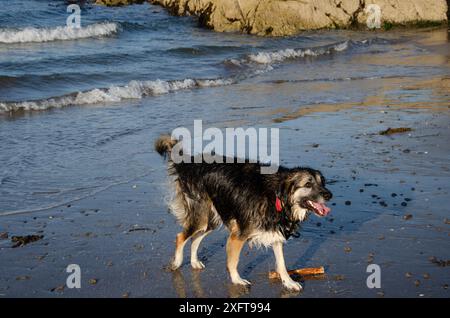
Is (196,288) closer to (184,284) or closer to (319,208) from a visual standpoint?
(184,284)

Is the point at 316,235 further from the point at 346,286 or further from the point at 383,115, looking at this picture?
the point at 383,115

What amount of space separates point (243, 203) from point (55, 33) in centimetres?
2455

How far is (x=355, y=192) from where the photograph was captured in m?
9.17

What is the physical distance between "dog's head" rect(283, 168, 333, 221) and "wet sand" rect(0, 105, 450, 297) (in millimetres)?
771

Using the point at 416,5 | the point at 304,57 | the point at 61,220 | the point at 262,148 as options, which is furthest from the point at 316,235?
the point at 416,5

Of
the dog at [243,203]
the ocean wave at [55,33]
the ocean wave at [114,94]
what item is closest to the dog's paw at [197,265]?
the dog at [243,203]

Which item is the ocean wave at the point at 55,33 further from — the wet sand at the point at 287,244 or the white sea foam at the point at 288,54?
the wet sand at the point at 287,244

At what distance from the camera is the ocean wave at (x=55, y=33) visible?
28.1 metres

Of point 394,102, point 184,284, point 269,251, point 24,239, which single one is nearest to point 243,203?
point 184,284

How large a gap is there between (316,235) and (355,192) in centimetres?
165

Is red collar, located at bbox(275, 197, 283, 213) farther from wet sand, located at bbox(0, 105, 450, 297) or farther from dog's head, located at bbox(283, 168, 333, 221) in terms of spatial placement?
wet sand, located at bbox(0, 105, 450, 297)

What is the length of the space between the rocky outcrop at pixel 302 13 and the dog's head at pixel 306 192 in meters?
25.8

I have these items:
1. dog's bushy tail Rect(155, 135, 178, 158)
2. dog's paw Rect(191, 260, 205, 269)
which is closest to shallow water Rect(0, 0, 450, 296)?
dog's paw Rect(191, 260, 205, 269)

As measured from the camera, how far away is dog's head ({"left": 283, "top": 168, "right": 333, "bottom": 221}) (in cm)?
638
